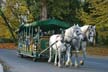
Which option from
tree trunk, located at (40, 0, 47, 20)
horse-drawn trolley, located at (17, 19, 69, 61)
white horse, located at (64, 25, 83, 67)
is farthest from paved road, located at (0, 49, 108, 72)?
tree trunk, located at (40, 0, 47, 20)

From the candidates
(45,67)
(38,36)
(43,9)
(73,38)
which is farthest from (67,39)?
(43,9)

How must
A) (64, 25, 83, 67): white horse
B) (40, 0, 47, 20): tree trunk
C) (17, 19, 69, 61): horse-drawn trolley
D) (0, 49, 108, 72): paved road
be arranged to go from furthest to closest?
(40, 0, 47, 20): tree trunk
(17, 19, 69, 61): horse-drawn trolley
(64, 25, 83, 67): white horse
(0, 49, 108, 72): paved road

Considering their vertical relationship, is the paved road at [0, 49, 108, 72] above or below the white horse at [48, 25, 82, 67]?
below

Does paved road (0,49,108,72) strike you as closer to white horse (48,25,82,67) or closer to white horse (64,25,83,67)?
white horse (48,25,82,67)

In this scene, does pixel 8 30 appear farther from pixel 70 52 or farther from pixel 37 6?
pixel 70 52

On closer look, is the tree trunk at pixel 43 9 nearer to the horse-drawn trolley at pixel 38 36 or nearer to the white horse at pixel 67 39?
the horse-drawn trolley at pixel 38 36

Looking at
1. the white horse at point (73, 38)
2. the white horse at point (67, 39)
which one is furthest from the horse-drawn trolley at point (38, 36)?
the white horse at point (73, 38)

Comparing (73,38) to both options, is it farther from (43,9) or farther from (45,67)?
(43,9)

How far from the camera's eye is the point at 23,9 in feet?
170

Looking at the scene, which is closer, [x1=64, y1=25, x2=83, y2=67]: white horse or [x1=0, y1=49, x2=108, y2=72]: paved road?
[x1=0, y1=49, x2=108, y2=72]: paved road

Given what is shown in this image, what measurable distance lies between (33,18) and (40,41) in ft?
82.8

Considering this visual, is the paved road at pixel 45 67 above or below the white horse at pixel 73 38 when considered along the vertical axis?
below

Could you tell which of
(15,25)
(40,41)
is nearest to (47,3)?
(15,25)

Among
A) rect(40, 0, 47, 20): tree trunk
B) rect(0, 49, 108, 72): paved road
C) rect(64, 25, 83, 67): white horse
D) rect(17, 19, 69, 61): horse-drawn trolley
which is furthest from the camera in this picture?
rect(40, 0, 47, 20): tree trunk
